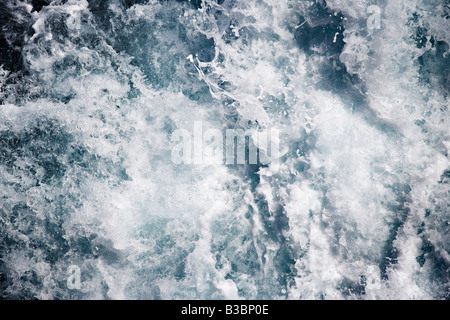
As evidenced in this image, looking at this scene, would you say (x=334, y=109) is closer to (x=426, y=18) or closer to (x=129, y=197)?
(x=426, y=18)

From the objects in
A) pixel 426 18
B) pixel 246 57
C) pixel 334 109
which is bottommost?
pixel 334 109

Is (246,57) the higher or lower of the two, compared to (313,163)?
higher

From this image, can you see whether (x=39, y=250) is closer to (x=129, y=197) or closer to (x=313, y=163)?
(x=129, y=197)

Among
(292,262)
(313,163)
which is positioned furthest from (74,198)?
(313,163)

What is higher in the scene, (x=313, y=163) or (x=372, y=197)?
(x=313, y=163)

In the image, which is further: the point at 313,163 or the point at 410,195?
the point at 313,163
